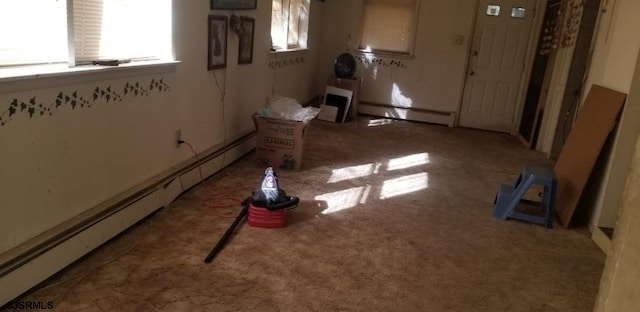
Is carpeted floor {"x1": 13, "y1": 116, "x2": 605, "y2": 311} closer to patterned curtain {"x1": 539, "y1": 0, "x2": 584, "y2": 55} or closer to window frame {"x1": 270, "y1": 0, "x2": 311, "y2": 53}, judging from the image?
window frame {"x1": 270, "y1": 0, "x2": 311, "y2": 53}

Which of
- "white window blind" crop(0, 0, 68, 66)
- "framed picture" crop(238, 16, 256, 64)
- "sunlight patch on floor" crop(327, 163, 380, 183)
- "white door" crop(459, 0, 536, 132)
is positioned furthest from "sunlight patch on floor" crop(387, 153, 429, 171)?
"white window blind" crop(0, 0, 68, 66)

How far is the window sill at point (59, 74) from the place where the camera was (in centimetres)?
178

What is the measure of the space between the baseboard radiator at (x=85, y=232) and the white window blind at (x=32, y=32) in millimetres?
768

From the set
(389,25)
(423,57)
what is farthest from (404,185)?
(389,25)

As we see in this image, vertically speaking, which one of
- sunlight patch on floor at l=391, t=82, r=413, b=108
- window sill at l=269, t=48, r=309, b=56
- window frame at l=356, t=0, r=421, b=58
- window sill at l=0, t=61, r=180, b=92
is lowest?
sunlight patch on floor at l=391, t=82, r=413, b=108

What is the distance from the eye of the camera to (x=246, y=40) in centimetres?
405

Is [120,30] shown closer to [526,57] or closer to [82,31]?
[82,31]

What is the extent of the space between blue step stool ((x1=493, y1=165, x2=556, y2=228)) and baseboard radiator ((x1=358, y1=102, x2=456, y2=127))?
3.53m

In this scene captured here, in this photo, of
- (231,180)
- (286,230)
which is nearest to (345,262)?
(286,230)

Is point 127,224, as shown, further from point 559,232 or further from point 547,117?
point 547,117

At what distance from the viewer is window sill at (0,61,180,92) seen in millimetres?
1780

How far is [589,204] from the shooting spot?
3393 millimetres

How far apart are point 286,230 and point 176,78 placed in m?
1.23

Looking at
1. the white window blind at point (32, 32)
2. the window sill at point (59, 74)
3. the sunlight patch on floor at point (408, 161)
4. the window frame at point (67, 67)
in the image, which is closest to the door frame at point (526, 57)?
the sunlight patch on floor at point (408, 161)
